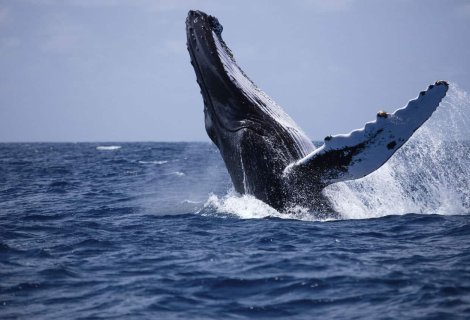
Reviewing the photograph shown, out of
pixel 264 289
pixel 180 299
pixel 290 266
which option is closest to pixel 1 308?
pixel 180 299

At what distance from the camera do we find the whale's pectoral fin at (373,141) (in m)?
A: 6.52

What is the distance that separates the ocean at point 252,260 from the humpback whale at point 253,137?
396 mm

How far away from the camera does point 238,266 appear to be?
629cm

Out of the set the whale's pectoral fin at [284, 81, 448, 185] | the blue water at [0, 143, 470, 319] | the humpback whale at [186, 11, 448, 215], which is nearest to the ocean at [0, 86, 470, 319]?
the blue water at [0, 143, 470, 319]

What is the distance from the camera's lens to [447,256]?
638 centimetres

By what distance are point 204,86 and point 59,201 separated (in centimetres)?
721

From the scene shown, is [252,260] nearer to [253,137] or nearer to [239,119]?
[253,137]

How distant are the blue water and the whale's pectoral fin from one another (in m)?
0.99

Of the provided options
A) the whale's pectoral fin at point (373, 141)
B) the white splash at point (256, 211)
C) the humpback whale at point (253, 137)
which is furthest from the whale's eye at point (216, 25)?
the whale's pectoral fin at point (373, 141)

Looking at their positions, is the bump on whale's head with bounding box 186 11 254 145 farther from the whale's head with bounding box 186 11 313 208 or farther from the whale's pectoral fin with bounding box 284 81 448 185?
the whale's pectoral fin with bounding box 284 81 448 185

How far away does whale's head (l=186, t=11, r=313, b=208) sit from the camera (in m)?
8.15

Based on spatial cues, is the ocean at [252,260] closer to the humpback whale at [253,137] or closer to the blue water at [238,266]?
the blue water at [238,266]

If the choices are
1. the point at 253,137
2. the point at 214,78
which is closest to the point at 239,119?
the point at 253,137

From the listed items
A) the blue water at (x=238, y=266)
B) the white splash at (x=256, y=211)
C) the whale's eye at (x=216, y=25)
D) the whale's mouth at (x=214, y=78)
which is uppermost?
the whale's eye at (x=216, y=25)
